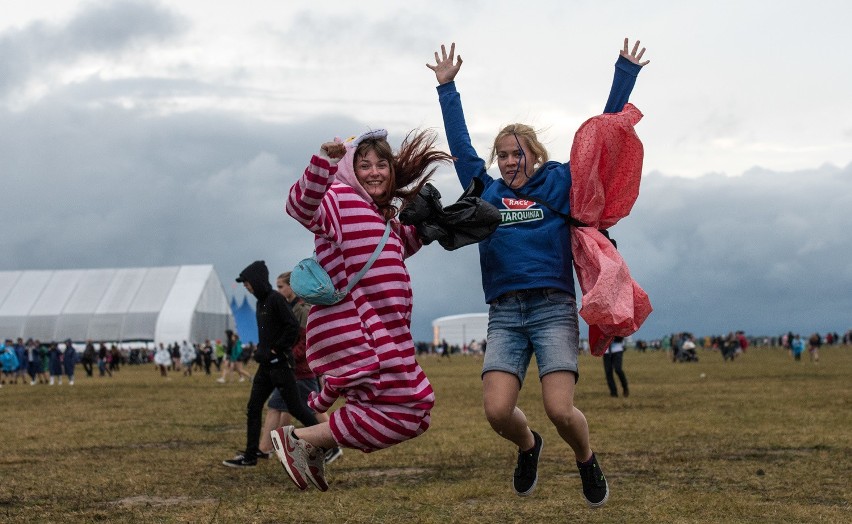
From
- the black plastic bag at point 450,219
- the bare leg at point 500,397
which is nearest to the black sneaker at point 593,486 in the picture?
the bare leg at point 500,397

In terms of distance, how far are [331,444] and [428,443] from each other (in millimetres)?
8093

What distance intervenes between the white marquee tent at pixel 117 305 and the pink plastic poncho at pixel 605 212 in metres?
71.1

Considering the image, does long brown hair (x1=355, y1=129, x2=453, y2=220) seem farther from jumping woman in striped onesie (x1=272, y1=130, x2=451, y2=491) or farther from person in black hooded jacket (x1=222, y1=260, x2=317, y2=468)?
person in black hooded jacket (x1=222, y1=260, x2=317, y2=468)

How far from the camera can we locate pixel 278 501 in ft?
27.9

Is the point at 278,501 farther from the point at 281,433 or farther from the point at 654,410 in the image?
the point at 654,410

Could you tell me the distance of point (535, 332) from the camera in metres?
5.70

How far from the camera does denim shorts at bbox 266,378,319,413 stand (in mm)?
11047

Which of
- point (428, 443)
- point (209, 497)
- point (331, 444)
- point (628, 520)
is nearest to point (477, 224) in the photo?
point (331, 444)

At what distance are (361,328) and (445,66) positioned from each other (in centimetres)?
215

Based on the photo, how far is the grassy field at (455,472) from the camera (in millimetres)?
7902

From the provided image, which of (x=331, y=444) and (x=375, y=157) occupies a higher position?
(x=375, y=157)

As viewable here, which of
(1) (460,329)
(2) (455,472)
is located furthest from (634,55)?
(1) (460,329)

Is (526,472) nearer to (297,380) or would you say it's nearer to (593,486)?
(593,486)

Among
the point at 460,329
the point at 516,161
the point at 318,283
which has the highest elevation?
the point at 460,329
